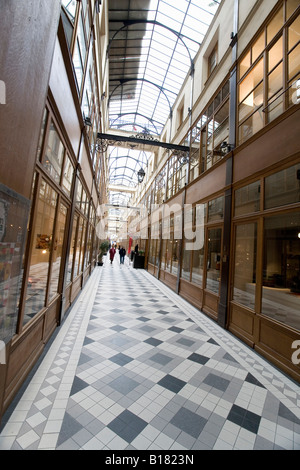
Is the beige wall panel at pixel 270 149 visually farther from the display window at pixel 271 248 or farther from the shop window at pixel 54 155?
the shop window at pixel 54 155

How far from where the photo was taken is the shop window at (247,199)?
407 cm

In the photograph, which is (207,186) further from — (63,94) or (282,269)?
(63,94)

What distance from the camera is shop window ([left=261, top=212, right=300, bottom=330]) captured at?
320cm

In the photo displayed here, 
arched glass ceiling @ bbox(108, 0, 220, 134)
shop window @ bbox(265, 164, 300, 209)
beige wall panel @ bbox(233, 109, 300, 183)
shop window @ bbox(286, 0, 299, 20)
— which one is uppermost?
arched glass ceiling @ bbox(108, 0, 220, 134)

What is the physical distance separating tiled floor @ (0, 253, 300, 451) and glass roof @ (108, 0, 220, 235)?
9.99 m

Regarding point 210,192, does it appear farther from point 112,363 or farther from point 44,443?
point 44,443

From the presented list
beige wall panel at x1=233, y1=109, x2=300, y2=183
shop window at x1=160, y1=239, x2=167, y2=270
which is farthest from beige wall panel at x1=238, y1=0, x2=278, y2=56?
shop window at x1=160, y1=239, x2=167, y2=270

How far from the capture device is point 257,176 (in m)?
4.00

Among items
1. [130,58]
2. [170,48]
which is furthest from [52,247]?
[130,58]

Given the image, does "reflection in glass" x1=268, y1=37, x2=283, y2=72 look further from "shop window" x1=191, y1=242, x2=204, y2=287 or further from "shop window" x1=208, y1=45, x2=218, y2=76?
"shop window" x1=191, y1=242, x2=204, y2=287

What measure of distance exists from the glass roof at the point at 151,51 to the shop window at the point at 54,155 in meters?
7.72

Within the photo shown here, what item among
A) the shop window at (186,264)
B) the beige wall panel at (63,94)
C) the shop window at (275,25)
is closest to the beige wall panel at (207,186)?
the shop window at (186,264)

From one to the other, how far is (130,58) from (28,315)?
12958 mm

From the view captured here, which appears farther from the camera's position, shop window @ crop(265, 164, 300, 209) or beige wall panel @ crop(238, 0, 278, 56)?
beige wall panel @ crop(238, 0, 278, 56)
